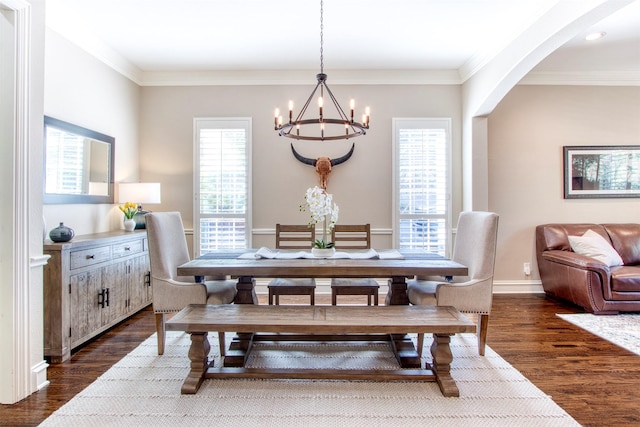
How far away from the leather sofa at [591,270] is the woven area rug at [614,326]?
94 mm

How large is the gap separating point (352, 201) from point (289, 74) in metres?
1.76

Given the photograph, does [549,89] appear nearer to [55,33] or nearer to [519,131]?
[519,131]

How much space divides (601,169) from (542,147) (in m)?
0.78

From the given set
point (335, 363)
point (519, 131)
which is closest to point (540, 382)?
point (335, 363)

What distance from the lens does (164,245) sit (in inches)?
104

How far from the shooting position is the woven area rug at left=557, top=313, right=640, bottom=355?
2863 millimetres

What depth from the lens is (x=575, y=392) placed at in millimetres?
2084

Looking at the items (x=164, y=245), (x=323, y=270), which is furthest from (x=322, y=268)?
(x=164, y=245)

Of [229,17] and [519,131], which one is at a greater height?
[229,17]

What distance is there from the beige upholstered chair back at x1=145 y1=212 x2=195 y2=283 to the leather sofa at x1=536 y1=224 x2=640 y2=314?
3.85m

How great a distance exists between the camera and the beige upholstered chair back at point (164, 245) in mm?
2533

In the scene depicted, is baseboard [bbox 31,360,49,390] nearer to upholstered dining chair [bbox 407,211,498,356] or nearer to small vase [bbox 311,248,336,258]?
small vase [bbox 311,248,336,258]

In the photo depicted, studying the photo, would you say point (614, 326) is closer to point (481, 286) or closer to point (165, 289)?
point (481, 286)

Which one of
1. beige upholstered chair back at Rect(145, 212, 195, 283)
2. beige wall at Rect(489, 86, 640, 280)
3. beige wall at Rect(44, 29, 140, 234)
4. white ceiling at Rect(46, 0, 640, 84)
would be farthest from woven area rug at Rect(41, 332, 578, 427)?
white ceiling at Rect(46, 0, 640, 84)
